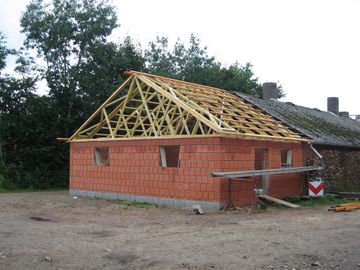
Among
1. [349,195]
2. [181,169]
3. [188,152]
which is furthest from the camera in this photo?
[349,195]

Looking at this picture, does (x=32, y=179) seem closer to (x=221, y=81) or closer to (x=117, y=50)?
(x=117, y=50)

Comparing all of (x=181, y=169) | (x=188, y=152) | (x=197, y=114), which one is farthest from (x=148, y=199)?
(x=197, y=114)

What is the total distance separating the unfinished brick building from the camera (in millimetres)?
14938

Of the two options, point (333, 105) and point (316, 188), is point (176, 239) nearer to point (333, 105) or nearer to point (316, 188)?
point (316, 188)

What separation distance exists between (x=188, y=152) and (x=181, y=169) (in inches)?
28.0

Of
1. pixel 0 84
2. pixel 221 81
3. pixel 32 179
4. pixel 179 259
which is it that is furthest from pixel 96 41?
pixel 179 259

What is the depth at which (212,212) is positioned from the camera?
14344mm

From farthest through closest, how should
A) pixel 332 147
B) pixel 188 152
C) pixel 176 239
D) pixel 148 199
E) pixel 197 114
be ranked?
pixel 332 147 < pixel 148 199 < pixel 188 152 < pixel 197 114 < pixel 176 239

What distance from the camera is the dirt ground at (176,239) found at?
7332 millimetres

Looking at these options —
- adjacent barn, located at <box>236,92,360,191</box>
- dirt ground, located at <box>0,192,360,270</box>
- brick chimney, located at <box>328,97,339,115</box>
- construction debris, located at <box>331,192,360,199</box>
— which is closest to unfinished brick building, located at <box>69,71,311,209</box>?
adjacent barn, located at <box>236,92,360,191</box>

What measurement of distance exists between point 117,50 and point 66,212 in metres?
16.4

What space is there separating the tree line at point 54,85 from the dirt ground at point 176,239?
10.9m

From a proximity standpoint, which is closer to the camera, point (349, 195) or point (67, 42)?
point (349, 195)

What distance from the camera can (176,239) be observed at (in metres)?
9.59
